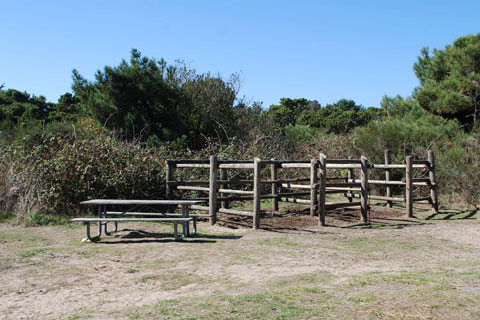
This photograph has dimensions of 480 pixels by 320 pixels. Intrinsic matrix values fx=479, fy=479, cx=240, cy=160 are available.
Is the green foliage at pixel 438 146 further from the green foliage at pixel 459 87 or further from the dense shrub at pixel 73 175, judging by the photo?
the dense shrub at pixel 73 175

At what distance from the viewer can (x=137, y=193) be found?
12.3 metres

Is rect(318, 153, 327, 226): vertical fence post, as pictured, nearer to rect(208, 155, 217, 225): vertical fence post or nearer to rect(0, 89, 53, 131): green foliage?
rect(208, 155, 217, 225): vertical fence post

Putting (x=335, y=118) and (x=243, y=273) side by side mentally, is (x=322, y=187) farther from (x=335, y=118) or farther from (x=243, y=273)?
(x=335, y=118)

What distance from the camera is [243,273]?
19.7ft

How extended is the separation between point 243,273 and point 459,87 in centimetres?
1467

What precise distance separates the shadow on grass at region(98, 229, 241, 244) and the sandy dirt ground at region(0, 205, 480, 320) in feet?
0.06

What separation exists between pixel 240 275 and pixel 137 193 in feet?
22.7

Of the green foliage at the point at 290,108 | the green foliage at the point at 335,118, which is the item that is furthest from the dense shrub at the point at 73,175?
the green foliage at the point at 290,108

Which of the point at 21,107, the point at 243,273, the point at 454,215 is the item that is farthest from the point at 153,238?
the point at 21,107

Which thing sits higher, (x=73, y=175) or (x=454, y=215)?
(x=73, y=175)

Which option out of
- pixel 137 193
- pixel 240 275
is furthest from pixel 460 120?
pixel 240 275

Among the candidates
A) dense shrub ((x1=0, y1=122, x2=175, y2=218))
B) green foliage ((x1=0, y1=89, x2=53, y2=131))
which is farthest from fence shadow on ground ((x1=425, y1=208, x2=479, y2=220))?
green foliage ((x1=0, y1=89, x2=53, y2=131))

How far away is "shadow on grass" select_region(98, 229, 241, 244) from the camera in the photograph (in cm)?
846

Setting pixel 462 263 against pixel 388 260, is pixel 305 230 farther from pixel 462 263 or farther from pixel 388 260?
pixel 462 263
